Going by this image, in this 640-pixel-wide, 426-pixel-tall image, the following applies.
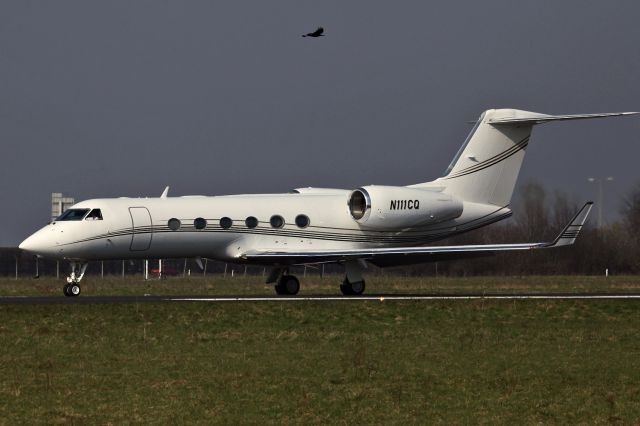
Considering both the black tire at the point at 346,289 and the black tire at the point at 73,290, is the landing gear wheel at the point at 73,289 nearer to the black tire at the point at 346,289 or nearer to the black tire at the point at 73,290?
the black tire at the point at 73,290

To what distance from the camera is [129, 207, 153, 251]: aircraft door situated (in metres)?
34.1

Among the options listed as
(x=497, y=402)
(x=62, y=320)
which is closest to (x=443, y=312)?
(x=62, y=320)

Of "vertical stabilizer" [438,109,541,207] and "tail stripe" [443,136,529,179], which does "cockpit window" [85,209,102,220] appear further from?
"tail stripe" [443,136,529,179]

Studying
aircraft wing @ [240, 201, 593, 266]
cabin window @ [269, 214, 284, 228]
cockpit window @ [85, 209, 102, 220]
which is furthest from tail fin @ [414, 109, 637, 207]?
cockpit window @ [85, 209, 102, 220]

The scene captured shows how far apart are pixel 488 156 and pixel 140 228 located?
12.2m

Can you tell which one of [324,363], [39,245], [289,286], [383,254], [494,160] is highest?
[494,160]

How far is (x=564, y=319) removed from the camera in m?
26.5

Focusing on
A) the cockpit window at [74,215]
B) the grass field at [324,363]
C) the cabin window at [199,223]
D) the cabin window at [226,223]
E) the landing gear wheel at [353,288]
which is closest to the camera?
the grass field at [324,363]

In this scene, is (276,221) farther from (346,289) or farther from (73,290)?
(73,290)

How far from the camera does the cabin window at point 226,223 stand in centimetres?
3531

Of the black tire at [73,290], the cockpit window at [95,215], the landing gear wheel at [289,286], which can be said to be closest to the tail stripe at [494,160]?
the landing gear wheel at [289,286]

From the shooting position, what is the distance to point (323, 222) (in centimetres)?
3700

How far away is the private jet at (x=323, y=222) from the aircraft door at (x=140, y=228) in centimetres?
3

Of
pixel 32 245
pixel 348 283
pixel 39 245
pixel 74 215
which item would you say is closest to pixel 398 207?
pixel 348 283
